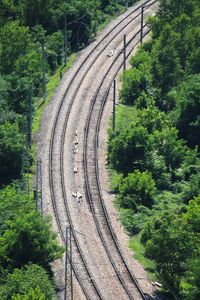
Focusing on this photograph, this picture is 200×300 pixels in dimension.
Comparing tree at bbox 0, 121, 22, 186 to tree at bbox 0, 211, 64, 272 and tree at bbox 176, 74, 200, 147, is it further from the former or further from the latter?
tree at bbox 176, 74, 200, 147

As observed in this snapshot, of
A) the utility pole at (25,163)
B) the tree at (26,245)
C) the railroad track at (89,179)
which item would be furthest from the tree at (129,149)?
the tree at (26,245)

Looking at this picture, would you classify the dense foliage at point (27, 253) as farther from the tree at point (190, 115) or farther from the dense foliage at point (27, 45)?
the tree at point (190, 115)

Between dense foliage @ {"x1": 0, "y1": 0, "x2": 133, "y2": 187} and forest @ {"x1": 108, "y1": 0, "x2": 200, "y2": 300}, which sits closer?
forest @ {"x1": 108, "y1": 0, "x2": 200, "y2": 300}

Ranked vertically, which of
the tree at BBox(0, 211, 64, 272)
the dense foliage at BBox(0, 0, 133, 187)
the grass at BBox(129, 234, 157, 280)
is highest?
the dense foliage at BBox(0, 0, 133, 187)

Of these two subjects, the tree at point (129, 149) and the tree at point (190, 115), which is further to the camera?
the tree at point (190, 115)

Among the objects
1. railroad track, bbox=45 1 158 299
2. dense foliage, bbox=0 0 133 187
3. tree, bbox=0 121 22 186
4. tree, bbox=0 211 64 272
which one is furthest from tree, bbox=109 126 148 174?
tree, bbox=0 211 64 272

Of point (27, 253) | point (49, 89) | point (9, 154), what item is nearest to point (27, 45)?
point (49, 89)
